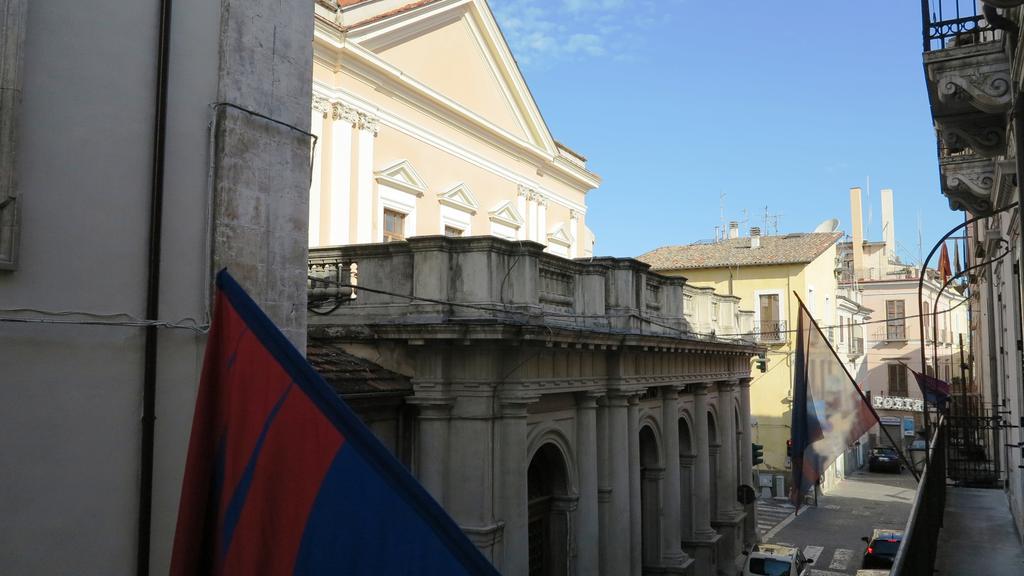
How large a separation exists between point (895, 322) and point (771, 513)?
27086 mm

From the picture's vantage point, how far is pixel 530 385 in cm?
1289

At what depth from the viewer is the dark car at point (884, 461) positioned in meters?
47.4

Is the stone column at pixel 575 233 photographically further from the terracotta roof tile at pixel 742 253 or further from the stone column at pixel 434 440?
the terracotta roof tile at pixel 742 253

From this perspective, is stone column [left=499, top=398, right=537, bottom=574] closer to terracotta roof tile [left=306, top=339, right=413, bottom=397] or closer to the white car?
terracotta roof tile [left=306, top=339, right=413, bottom=397]

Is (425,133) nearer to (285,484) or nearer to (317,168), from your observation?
(317,168)

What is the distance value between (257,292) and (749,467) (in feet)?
73.3

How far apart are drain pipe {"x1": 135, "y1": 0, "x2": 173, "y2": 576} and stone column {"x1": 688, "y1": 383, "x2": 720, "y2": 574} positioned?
1721 centimetres

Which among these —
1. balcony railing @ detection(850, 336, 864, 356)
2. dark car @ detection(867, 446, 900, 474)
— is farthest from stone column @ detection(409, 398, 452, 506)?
dark car @ detection(867, 446, 900, 474)

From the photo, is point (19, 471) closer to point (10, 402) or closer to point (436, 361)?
point (10, 402)

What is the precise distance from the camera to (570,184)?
2697 centimetres

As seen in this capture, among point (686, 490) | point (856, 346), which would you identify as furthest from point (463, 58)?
point (856, 346)

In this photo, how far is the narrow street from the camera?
89.6 feet

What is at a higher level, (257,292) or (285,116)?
(285,116)

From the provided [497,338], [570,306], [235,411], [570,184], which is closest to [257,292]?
[235,411]
